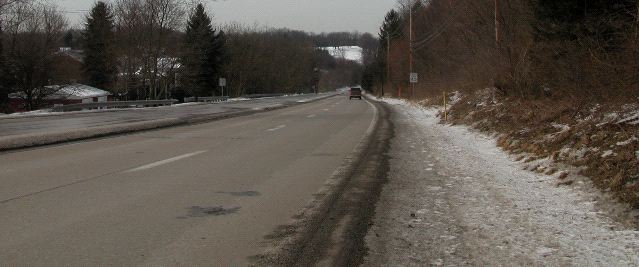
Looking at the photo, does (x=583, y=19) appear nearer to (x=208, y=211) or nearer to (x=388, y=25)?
(x=208, y=211)

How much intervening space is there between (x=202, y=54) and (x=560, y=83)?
58624mm

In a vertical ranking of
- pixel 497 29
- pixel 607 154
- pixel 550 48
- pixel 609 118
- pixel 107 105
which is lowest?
pixel 607 154

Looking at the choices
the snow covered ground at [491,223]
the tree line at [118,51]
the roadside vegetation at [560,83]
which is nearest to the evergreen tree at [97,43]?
the tree line at [118,51]

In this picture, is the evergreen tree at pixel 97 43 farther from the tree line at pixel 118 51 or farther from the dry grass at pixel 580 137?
the dry grass at pixel 580 137

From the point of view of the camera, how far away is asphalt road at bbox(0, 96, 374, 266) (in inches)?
193

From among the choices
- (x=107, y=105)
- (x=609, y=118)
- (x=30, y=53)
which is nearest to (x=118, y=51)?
(x=30, y=53)

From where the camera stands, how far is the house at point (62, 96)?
5726 cm

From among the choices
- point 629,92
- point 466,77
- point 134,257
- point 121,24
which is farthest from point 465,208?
point 121,24

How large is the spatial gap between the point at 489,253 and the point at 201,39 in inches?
2792

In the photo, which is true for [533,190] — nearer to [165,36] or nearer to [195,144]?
[195,144]

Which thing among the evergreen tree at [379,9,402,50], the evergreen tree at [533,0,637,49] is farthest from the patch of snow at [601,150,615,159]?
the evergreen tree at [379,9,402,50]

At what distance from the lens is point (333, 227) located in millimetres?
5750

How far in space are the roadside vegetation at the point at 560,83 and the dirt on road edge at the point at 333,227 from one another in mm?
3003

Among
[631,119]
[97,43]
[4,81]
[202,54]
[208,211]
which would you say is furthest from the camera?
[97,43]
